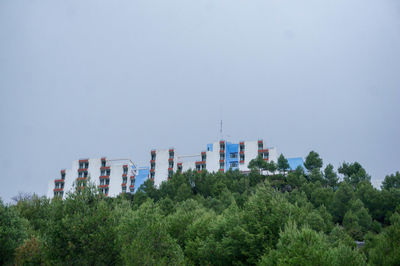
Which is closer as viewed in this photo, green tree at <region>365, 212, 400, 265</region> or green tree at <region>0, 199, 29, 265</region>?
green tree at <region>365, 212, 400, 265</region>

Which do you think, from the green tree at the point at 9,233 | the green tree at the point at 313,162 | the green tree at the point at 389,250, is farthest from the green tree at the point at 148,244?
the green tree at the point at 313,162

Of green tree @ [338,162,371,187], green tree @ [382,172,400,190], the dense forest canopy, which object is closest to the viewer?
the dense forest canopy

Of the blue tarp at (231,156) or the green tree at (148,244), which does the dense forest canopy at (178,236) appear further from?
the blue tarp at (231,156)

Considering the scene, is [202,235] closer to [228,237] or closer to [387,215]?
[228,237]

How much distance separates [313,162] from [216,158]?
26504 millimetres

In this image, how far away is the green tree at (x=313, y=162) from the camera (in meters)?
94.9

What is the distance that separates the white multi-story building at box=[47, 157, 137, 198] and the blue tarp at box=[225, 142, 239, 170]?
28238mm

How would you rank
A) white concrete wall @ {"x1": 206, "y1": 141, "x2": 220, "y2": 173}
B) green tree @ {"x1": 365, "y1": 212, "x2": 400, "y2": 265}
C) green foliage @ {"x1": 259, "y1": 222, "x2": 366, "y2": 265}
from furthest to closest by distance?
white concrete wall @ {"x1": 206, "y1": 141, "x2": 220, "y2": 173} < green tree @ {"x1": 365, "y1": 212, "x2": 400, "y2": 265} < green foliage @ {"x1": 259, "y1": 222, "x2": 366, "y2": 265}

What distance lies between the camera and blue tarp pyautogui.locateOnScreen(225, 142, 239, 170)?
104225mm

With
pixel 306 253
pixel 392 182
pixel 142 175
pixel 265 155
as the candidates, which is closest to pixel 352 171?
pixel 392 182

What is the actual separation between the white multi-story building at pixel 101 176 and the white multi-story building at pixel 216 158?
7876mm

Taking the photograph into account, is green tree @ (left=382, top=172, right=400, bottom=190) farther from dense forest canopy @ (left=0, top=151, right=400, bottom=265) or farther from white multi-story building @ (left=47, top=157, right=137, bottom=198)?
white multi-story building @ (left=47, top=157, right=137, bottom=198)

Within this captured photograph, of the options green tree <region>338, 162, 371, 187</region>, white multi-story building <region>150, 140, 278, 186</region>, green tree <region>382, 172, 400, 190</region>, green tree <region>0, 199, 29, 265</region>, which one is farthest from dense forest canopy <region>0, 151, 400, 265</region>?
white multi-story building <region>150, 140, 278, 186</region>

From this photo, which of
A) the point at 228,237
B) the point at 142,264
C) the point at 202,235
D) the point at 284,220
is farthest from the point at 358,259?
the point at 202,235
